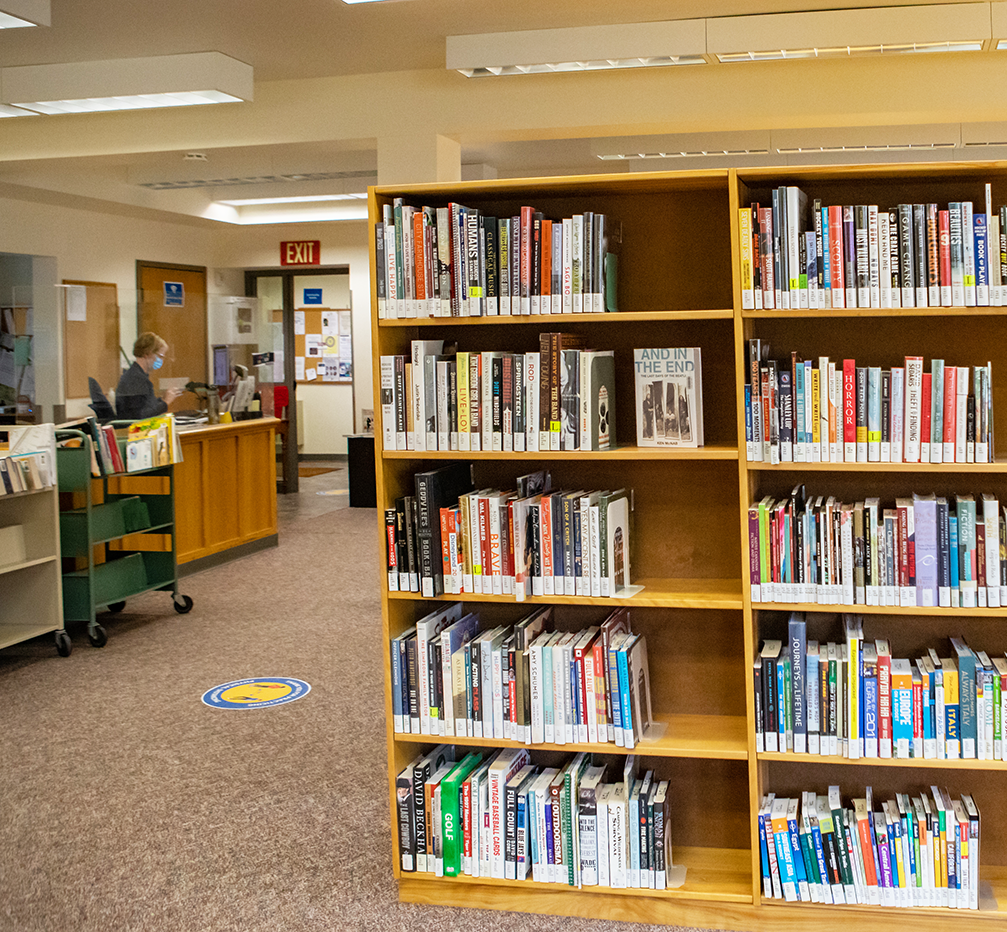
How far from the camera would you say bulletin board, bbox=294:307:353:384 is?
45.4 ft

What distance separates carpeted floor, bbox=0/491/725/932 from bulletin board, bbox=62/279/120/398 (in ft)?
8.76

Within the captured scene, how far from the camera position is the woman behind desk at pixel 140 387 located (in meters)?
7.60

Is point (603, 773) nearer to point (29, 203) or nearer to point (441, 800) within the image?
point (441, 800)

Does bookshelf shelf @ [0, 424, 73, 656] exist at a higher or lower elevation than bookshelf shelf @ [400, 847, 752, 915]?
higher

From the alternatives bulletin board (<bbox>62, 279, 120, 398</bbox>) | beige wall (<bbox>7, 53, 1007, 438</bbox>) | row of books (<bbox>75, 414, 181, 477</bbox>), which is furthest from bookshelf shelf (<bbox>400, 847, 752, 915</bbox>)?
bulletin board (<bbox>62, 279, 120, 398</bbox>)

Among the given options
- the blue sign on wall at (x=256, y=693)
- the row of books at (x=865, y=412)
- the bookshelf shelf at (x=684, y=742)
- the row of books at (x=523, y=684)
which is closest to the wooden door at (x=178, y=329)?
the blue sign on wall at (x=256, y=693)

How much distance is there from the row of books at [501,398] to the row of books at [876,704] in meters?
0.77

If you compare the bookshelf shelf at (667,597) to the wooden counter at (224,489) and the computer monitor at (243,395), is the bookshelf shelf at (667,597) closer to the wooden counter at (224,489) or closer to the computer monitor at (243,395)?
the wooden counter at (224,489)

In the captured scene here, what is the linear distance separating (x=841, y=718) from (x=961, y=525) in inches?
22.3

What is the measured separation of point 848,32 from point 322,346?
9.69 m

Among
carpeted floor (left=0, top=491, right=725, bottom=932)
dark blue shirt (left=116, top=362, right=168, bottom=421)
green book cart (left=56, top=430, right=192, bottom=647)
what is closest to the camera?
carpeted floor (left=0, top=491, right=725, bottom=932)

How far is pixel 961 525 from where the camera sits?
8.62 feet

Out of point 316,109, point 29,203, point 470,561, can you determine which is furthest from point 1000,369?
point 29,203

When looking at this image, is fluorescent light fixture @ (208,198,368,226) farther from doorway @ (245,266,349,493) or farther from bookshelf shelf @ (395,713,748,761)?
bookshelf shelf @ (395,713,748,761)
